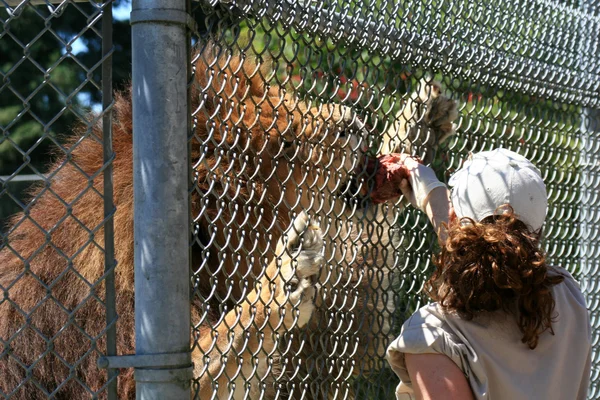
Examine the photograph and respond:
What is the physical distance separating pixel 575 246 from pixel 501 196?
2195 mm

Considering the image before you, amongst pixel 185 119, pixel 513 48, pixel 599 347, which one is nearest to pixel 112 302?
pixel 185 119

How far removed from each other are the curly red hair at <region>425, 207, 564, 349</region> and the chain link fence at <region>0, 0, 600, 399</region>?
56cm

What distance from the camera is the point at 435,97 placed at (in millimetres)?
2789

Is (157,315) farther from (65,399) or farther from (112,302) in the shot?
(65,399)

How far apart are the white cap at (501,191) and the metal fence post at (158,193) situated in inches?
28.6

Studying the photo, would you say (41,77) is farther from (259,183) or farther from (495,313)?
(495,313)

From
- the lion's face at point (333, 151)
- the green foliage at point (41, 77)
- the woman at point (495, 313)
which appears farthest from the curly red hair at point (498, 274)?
the green foliage at point (41, 77)

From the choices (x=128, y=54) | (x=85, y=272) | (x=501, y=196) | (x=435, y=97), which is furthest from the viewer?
(x=128, y=54)

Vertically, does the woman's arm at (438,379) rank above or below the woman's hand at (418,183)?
below

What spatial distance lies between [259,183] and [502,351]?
138cm

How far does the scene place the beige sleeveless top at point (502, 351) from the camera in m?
1.73

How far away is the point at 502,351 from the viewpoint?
1788 mm

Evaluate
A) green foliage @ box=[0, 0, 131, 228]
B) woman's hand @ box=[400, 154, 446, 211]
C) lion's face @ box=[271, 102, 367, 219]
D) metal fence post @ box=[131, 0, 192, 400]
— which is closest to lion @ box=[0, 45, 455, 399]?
lion's face @ box=[271, 102, 367, 219]

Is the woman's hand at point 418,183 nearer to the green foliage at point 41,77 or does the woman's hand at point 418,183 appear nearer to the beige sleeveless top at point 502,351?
the beige sleeveless top at point 502,351
